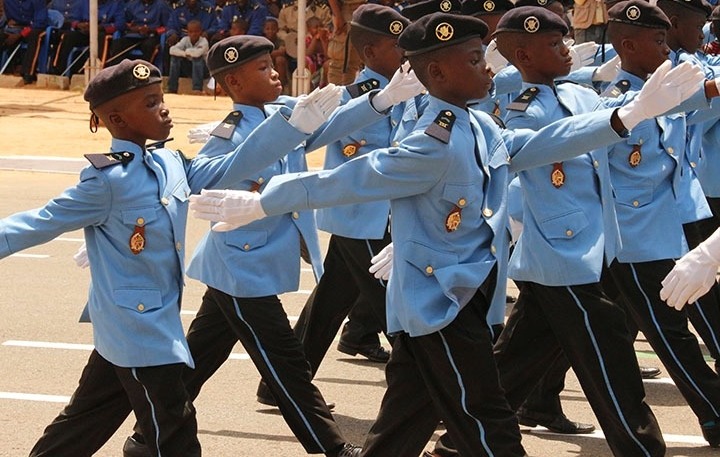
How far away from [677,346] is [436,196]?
1.85 m

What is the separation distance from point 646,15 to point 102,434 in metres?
2.98

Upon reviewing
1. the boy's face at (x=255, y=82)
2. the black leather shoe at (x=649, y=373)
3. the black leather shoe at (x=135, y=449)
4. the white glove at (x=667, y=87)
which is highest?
the white glove at (x=667, y=87)

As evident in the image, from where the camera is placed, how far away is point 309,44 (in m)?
21.0

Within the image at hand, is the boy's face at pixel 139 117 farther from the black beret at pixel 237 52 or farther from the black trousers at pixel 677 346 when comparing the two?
the black trousers at pixel 677 346

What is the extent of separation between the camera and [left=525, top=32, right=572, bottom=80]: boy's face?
6.10 metres

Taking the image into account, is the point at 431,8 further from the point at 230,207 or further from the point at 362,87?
the point at 230,207

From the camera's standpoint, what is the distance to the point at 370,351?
818 centimetres

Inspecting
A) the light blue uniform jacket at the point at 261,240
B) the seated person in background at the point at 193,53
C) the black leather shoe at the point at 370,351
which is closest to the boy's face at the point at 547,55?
the light blue uniform jacket at the point at 261,240

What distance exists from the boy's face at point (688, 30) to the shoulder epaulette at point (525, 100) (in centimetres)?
181

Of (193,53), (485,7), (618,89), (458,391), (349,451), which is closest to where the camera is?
(458,391)

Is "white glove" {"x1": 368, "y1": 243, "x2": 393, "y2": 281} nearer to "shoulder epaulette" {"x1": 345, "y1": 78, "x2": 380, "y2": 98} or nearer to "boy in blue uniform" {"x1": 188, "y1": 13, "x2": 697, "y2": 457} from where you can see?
"boy in blue uniform" {"x1": 188, "y1": 13, "x2": 697, "y2": 457}

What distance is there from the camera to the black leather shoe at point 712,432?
6445mm

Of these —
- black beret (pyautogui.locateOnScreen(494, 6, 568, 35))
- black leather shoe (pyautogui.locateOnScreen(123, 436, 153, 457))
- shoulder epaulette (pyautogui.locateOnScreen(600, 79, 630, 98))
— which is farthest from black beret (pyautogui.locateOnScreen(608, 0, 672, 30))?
black leather shoe (pyautogui.locateOnScreen(123, 436, 153, 457))

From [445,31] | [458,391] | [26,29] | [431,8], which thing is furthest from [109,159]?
[26,29]
